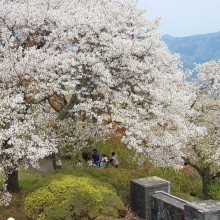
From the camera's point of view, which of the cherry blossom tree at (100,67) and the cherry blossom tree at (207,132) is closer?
the cherry blossom tree at (100,67)

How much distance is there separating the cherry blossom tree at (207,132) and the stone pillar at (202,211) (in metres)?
8.51

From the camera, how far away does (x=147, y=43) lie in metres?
18.3

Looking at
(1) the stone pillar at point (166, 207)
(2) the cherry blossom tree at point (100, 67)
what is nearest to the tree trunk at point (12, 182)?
(2) the cherry blossom tree at point (100, 67)

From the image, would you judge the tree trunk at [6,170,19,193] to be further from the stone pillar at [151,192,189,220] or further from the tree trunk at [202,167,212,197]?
the tree trunk at [202,167,212,197]

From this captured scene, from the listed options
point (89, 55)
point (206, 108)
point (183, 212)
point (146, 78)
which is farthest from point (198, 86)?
point (183, 212)

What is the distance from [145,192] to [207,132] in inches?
359

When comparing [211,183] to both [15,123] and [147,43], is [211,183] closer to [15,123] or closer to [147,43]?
[147,43]

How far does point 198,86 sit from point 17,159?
48.6ft

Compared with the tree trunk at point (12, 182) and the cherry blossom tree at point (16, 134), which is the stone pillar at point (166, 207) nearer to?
the cherry blossom tree at point (16, 134)

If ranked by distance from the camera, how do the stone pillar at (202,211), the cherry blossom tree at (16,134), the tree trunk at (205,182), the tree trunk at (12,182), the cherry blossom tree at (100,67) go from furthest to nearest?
the tree trunk at (205,182), the tree trunk at (12,182), the cherry blossom tree at (100,67), the cherry blossom tree at (16,134), the stone pillar at (202,211)

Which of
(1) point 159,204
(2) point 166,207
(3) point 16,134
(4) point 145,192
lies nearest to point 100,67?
(3) point 16,134

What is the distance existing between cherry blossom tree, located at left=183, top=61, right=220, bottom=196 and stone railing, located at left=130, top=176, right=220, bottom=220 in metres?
6.14

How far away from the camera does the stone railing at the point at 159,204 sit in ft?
40.3

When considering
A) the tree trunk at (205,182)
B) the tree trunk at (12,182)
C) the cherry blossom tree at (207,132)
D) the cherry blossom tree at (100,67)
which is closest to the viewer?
the cherry blossom tree at (100,67)
